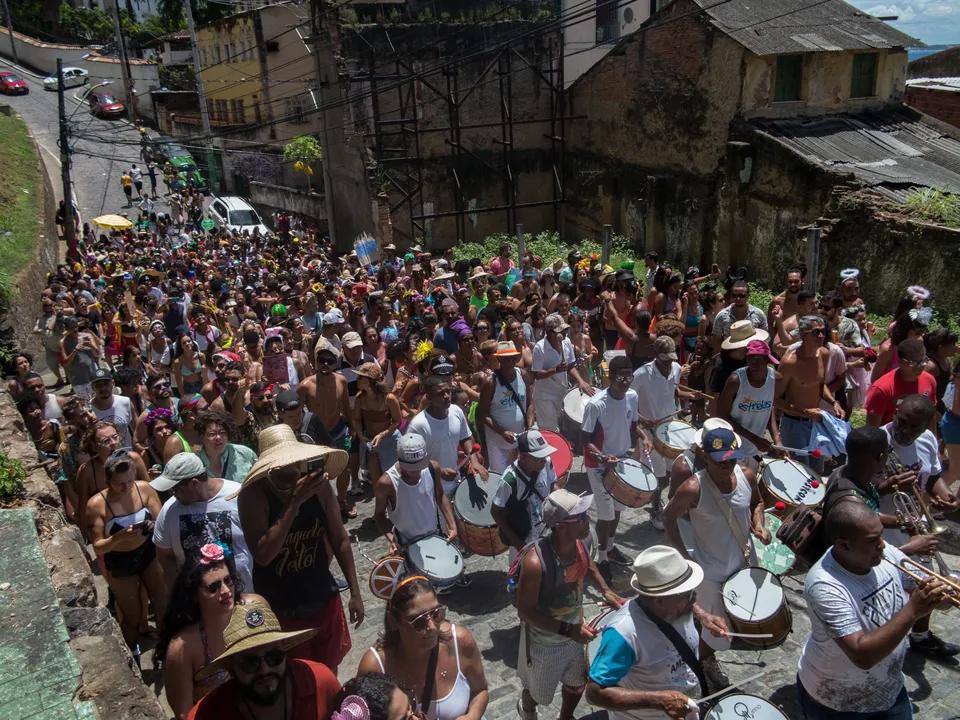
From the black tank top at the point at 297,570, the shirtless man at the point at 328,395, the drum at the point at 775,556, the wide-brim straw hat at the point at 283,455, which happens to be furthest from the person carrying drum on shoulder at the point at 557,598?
the shirtless man at the point at 328,395

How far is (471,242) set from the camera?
993 inches

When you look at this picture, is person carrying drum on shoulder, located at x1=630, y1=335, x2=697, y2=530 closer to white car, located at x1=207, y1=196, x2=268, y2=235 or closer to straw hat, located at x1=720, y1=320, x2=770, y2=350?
straw hat, located at x1=720, y1=320, x2=770, y2=350

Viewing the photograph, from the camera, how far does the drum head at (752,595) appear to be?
4.51 m

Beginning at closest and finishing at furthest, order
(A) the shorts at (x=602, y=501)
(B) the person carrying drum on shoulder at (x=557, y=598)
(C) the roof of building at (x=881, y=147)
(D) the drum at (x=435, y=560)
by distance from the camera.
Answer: (B) the person carrying drum on shoulder at (x=557, y=598), (D) the drum at (x=435, y=560), (A) the shorts at (x=602, y=501), (C) the roof of building at (x=881, y=147)

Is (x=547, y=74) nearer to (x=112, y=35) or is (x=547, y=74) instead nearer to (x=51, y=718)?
(x=51, y=718)

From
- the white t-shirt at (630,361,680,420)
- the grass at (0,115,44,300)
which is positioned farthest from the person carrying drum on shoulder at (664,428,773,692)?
the grass at (0,115,44,300)

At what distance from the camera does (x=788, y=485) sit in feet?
19.0

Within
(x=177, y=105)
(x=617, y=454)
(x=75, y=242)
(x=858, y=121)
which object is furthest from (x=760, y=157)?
(x=177, y=105)

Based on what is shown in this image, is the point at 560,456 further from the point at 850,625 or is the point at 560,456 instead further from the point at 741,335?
the point at 850,625

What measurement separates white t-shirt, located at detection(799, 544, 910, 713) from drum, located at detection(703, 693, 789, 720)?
296 mm

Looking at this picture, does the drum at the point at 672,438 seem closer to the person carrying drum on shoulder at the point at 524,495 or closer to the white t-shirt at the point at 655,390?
the white t-shirt at the point at 655,390

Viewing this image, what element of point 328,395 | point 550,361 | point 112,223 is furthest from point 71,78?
point 550,361

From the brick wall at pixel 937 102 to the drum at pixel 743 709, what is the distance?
2311 centimetres

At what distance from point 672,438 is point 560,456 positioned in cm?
107
